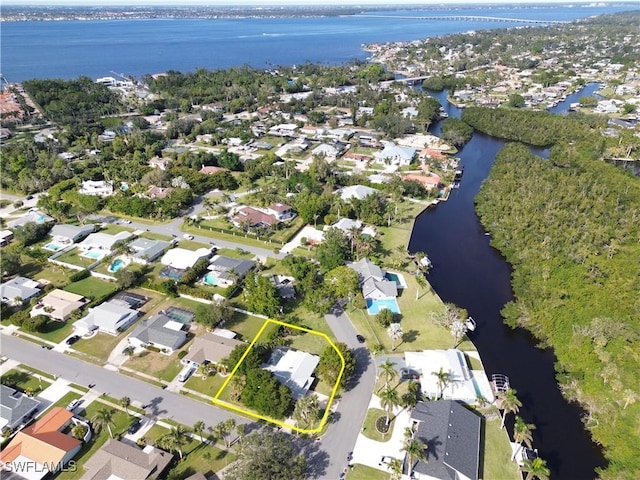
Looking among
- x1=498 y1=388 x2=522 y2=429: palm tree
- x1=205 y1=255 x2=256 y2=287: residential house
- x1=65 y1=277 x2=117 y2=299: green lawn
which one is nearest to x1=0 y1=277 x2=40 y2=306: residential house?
x1=65 y1=277 x2=117 y2=299: green lawn

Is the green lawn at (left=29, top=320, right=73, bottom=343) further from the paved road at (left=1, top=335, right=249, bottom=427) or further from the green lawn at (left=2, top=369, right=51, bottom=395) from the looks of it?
the green lawn at (left=2, top=369, right=51, bottom=395)

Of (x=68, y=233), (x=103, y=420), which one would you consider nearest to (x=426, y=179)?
(x=68, y=233)

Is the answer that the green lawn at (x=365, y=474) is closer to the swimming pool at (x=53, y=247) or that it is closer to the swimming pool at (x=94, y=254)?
the swimming pool at (x=94, y=254)

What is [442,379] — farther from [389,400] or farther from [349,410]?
[349,410]

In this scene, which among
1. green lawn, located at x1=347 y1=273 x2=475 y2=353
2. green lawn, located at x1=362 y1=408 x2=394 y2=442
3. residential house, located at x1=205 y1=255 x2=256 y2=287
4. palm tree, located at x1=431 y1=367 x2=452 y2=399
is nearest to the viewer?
green lawn, located at x1=362 y1=408 x2=394 y2=442

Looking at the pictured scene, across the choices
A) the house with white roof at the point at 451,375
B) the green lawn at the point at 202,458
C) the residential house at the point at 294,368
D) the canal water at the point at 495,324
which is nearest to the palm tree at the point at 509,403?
the house with white roof at the point at 451,375

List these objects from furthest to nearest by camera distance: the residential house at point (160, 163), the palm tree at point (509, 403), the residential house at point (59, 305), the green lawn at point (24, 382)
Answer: the residential house at point (160, 163) → the residential house at point (59, 305) → the green lawn at point (24, 382) → the palm tree at point (509, 403)

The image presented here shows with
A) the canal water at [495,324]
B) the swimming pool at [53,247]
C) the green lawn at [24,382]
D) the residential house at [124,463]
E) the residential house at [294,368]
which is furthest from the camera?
the swimming pool at [53,247]
